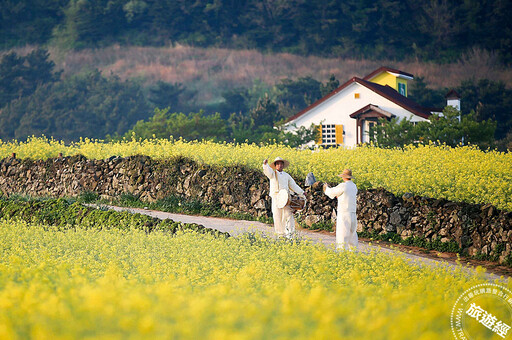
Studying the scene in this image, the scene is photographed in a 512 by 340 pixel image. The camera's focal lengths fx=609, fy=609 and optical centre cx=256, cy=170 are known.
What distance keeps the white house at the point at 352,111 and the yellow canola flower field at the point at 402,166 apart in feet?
43.7

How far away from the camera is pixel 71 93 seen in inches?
2199

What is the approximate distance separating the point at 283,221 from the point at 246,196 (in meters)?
4.83

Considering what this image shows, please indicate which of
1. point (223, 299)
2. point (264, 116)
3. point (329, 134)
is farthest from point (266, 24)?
point (223, 299)

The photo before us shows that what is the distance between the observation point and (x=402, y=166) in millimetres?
16516

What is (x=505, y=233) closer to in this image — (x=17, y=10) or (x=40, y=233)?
(x=40, y=233)

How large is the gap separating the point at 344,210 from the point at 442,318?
22.1 feet

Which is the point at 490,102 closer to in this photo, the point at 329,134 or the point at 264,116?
the point at 329,134

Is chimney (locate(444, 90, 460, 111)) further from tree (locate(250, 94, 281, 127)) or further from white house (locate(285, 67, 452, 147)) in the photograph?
tree (locate(250, 94, 281, 127))

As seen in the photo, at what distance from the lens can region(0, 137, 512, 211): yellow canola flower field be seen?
1481 centimetres

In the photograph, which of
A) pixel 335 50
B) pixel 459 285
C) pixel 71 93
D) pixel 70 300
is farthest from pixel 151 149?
pixel 335 50

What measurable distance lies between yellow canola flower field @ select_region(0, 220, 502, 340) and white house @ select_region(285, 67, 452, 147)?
25507mm

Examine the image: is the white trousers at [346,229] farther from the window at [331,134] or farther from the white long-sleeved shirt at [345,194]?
the window at [331,134]

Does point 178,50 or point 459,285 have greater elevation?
point 178,50

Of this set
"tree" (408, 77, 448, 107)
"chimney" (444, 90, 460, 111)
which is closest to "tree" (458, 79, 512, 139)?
"tree" (408, 77, 448, 107)
